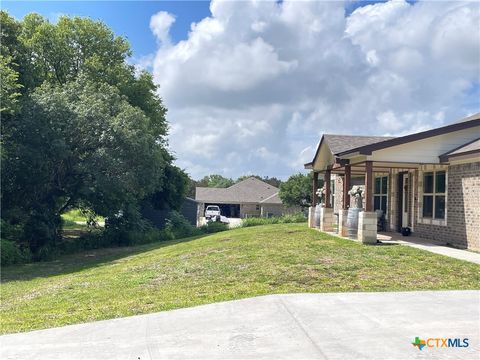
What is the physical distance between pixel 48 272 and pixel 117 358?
1101 cm

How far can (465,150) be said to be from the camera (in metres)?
13.4

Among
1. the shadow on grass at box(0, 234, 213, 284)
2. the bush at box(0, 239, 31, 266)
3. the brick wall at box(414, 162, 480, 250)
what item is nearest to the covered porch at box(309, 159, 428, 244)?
the brick wall at box(414, 162, 480, 250)

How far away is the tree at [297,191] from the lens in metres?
52.9

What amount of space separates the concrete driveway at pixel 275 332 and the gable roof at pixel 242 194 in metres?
54.7

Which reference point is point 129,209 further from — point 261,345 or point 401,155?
point 261,345

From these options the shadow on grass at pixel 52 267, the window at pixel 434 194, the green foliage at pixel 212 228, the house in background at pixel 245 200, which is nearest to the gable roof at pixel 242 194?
the house in background at pixel 245 200

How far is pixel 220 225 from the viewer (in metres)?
27.5

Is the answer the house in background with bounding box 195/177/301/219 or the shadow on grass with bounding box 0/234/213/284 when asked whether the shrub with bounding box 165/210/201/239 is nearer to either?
the shadow on grass with bounding box 0/234/213/284

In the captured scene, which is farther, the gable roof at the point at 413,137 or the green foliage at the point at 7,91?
the green foliage at the point at 7,91

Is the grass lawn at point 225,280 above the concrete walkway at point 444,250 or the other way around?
the other way around

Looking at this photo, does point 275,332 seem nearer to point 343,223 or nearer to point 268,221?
point 343,223

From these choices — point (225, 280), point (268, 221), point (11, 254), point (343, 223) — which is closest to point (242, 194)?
point (268, 221)

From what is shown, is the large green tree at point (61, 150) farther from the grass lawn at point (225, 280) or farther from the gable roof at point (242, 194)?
the gable roof at point (242, 194)

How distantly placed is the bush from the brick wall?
51.5ft
